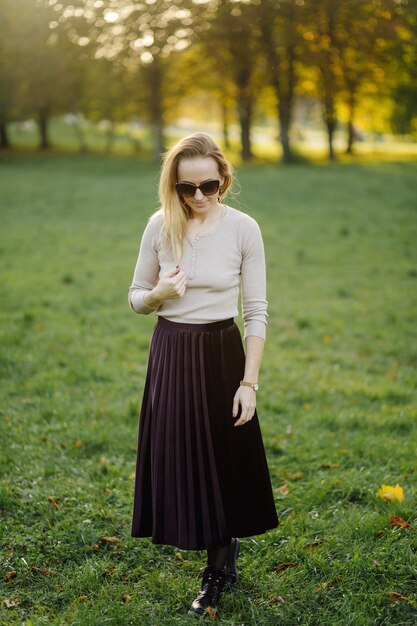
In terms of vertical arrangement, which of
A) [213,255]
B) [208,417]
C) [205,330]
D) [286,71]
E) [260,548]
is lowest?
[260,548]

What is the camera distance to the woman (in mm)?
2984

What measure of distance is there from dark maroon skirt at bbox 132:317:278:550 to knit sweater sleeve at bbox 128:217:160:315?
0.53 feet

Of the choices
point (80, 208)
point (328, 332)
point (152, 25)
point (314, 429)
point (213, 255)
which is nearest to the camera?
point (213, 255)

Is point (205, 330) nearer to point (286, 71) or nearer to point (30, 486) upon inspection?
point (30, 486)

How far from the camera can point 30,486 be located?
14.5ft

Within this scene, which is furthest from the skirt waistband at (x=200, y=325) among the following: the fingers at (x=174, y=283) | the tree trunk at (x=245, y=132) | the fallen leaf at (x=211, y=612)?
the tree trunk at (x=245, y=132)

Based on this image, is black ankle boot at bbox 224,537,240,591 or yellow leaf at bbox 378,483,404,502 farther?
yellow leaf at bbox 378,483,404,502

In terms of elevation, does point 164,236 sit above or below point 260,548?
above

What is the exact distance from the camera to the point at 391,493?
13.5 feet

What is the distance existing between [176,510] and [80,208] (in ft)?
53.1

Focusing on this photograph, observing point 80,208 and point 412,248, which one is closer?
point 412,248

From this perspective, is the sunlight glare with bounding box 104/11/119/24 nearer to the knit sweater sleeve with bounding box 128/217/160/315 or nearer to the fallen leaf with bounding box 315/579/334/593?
the knit sweater sleeve with bounding box 128/217/160/315

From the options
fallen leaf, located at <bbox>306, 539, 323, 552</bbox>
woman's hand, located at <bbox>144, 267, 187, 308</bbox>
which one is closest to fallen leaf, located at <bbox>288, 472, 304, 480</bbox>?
fallen leaf, located at <bbox>306, 539, 323, 552</bbox>

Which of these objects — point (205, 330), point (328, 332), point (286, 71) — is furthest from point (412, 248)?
point (286, 71)
